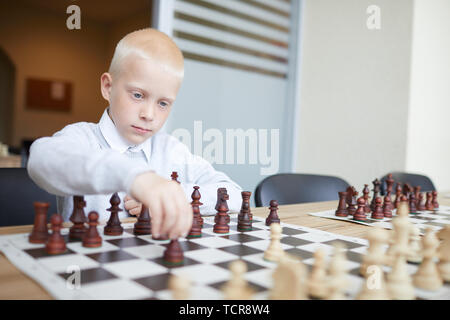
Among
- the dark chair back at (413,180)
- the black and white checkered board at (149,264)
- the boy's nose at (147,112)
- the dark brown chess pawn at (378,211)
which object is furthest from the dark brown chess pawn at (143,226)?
the dark chair back at (413,180)

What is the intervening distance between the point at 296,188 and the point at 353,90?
71.6 inches

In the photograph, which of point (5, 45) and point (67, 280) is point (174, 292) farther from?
point (5, 45)

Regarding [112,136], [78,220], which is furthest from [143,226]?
[112,136]

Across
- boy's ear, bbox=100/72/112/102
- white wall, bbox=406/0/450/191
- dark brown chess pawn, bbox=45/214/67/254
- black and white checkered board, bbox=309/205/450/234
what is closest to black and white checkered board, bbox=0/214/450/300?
dark brown chess pawn, bbox=45/214/67/254

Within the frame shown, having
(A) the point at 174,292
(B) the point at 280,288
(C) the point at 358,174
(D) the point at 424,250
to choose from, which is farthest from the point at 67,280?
(C) the point at 358,174

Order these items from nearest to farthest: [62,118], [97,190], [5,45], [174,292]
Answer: [174,292] < [97,190] < [5,45] < [62,118]

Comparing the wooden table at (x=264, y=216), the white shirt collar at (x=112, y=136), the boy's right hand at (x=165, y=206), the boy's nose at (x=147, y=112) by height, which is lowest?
the wooden table at (x=264, y=216)

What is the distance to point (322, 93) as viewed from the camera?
3.50m

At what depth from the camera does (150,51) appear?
116 cm

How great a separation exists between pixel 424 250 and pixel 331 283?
223mm

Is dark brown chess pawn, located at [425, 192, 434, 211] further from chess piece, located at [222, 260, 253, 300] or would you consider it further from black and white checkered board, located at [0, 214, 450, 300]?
chess piece, located at [222, 260, 253, 300]

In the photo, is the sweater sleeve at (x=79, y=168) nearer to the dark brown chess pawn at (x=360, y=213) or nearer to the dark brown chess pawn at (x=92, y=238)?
the dark brown chess pawn at (x=92, y=238)

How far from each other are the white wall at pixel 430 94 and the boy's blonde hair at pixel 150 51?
2.48 m

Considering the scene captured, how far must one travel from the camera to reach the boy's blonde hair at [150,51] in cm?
116
